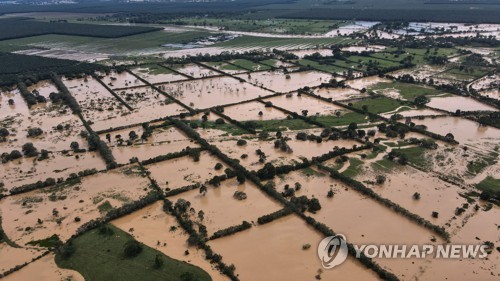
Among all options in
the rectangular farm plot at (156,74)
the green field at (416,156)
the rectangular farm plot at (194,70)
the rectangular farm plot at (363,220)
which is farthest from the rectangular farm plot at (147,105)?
the green field at (416,156)

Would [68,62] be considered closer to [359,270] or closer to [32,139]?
[32,139]

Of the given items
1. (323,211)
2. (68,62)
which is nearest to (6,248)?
(323,211)

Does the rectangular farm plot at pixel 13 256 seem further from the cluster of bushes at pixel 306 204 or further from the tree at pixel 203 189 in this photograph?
the cluster of bushes at pixel 306 204

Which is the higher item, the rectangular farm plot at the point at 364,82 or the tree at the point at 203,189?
the rectangular farm plot at the point at 364,82

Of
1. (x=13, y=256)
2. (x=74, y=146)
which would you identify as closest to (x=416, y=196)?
(x=13, y=256)
